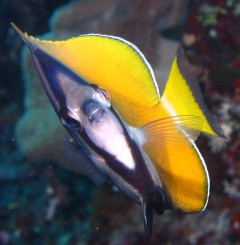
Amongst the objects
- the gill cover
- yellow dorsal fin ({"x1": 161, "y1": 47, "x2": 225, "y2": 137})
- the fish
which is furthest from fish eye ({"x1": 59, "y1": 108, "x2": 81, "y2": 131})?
yellow dorsal fin ({"x1": 161, "y1": 47, "x2": 225, "y2": 137})

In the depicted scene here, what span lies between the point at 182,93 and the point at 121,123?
1.49ft

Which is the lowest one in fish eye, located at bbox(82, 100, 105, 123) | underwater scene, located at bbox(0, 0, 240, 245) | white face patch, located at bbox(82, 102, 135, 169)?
underwater scene, located at bbox(0, 0, 240, 245)

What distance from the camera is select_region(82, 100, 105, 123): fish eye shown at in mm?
1198

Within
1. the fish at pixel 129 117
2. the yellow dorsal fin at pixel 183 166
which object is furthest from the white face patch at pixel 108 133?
the yellow dorsal fin at pixel 183 166

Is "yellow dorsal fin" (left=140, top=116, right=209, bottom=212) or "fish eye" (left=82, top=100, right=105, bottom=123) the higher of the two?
"fish eye" (left=82, top=100, right=105, bottom=123)

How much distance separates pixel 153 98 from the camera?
60.1 inches

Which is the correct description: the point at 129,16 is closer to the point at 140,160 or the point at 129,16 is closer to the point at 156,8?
the point at 156,8

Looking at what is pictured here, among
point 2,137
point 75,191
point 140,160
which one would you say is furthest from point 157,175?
point 2,137

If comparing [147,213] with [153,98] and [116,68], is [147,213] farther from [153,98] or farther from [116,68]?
[116,68]

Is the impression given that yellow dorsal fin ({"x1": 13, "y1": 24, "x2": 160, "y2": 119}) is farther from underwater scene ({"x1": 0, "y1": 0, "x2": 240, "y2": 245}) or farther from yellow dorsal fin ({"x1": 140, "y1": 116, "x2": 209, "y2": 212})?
yellow dorsal fin ({"x1": 140, "y1": 116, "x2": 209, "y2": 212})

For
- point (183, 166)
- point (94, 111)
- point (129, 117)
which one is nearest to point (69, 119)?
point (94, 111)

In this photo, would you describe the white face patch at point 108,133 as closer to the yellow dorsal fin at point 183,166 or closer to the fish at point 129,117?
the fish at point 129,117

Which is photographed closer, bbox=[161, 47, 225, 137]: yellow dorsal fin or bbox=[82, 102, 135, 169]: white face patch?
bbox=[82, 102, 135, 169]: white face patch

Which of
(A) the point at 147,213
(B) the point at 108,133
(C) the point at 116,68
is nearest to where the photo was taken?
(B) the point at 108,133
